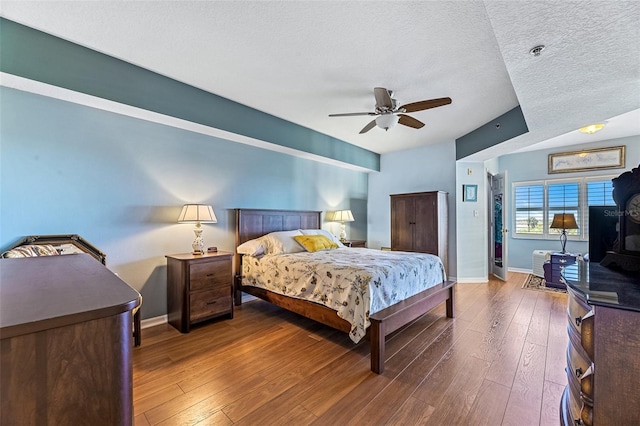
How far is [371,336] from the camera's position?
221 cm

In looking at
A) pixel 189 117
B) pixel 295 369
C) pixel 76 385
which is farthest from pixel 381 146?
pixel 76 385

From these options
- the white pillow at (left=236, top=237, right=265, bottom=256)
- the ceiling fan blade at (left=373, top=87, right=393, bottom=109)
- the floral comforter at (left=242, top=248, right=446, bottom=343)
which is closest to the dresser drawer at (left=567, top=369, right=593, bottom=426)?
the floral comforter at (left=242, top=248, right=446, bottom=343)

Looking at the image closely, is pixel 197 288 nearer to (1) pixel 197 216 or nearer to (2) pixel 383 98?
(1) pixel 197 216

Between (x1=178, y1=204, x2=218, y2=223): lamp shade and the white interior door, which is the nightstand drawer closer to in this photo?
(x1=178, y1=204, x2=218, y2=223): lamp shade

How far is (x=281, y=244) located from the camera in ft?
12.1

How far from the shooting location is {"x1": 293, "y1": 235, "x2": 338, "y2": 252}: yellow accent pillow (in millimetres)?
3810

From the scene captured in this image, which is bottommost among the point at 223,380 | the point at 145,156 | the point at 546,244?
the point at 223,380

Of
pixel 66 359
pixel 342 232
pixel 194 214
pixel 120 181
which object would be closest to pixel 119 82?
pixel 120 181

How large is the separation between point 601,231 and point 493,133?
291 centimetres

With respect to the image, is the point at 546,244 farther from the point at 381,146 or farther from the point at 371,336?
the point at 371,336

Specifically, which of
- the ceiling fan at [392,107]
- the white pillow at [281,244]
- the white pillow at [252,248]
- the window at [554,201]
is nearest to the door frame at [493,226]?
the window at [554,201]

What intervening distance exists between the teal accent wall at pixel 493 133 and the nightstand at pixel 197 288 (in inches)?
162

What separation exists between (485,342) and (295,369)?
1890 mm

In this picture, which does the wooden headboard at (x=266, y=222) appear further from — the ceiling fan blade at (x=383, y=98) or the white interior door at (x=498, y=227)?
the white interior door at (x=498, y=227)
